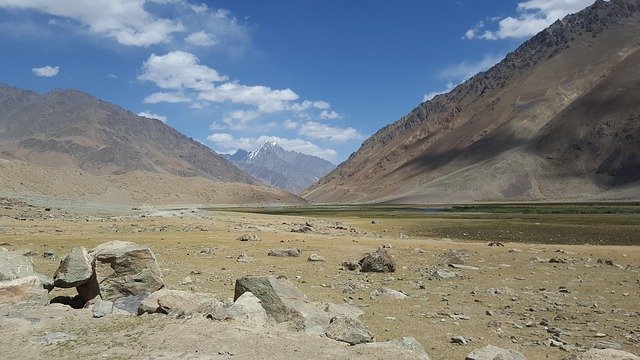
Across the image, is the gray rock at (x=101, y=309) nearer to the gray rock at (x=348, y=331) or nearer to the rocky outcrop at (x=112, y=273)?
the rocky outcrop at (x=112, y=273)

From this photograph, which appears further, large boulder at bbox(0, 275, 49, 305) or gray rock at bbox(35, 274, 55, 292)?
gray rock at bbox(35, 274, 55, 292)

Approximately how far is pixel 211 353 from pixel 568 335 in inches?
377

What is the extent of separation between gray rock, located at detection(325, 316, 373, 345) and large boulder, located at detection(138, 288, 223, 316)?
3.12 metres

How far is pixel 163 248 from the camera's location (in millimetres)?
29328

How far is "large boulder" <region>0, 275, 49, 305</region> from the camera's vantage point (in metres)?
13.8

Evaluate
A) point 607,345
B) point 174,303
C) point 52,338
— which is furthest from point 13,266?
point 607,345

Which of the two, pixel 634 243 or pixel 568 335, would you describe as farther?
pixel 634 243

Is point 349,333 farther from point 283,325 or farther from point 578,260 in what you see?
point 578,260

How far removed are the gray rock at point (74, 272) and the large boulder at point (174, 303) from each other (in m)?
3.22

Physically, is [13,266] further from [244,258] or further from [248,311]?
[244,258]

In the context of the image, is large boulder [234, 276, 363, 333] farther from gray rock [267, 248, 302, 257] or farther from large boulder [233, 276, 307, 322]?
gray rock [267, 248, 302, 257]

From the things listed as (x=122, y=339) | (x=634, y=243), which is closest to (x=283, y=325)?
(x=122, y=339)

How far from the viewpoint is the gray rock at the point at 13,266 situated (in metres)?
15.3

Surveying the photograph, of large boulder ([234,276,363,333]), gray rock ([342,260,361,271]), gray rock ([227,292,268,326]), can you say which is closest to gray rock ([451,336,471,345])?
large boulder ([234,276,363,333])
